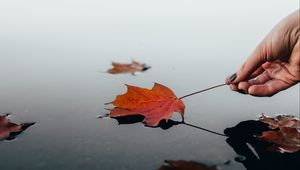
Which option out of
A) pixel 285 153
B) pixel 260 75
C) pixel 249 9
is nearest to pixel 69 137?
pixel 285 153

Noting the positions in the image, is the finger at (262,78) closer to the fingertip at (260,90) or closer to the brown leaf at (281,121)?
the fingertip at (260,90)

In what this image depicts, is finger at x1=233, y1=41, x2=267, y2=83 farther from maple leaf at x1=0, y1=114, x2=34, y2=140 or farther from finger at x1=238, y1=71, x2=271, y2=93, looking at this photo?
maple leaf at x1=0, y1=114, x2=34, y2=140

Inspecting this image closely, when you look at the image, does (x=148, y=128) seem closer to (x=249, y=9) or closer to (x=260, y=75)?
(x=260, y=75)

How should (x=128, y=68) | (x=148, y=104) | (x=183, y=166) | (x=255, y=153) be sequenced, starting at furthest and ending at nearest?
(x=128, y=68) < (x=148, y=104) < (x=255, y=153) < (x=183, y=166)

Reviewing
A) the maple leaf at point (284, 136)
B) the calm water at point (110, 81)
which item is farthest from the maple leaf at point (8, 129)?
the maple leaf at point (284, 136)

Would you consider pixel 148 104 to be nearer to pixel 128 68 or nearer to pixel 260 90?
pixel 260 90

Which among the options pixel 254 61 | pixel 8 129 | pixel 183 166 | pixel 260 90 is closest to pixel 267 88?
pixel 260 90

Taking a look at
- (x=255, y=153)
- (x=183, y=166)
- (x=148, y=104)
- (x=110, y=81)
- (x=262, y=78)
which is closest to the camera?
(x=183, y=166)
